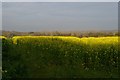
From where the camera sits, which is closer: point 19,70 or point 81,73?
point 19,70

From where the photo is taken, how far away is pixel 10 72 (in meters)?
11.8

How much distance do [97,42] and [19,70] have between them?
15.0 feet

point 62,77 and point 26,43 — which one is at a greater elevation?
point 26,43

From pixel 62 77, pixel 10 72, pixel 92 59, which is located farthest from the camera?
pixel 92 59

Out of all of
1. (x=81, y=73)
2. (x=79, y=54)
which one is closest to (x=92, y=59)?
(x=79, y=54)

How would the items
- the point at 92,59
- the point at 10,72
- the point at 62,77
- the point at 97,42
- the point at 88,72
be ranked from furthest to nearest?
the point at 97,42 → the point at 92,59 → the point at 88,72 → the point at 62,77 → the point at 10,72

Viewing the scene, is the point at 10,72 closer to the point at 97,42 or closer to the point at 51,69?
the point at 51,69

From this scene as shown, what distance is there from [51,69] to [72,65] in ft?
2.83

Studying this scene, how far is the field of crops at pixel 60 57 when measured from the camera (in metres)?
13.2

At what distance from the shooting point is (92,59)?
1468 cm

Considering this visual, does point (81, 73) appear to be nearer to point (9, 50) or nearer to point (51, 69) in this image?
point (51, 69)

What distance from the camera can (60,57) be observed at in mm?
14852

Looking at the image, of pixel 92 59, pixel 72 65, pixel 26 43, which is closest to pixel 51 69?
pixel 72 65

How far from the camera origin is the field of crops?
13.2m
